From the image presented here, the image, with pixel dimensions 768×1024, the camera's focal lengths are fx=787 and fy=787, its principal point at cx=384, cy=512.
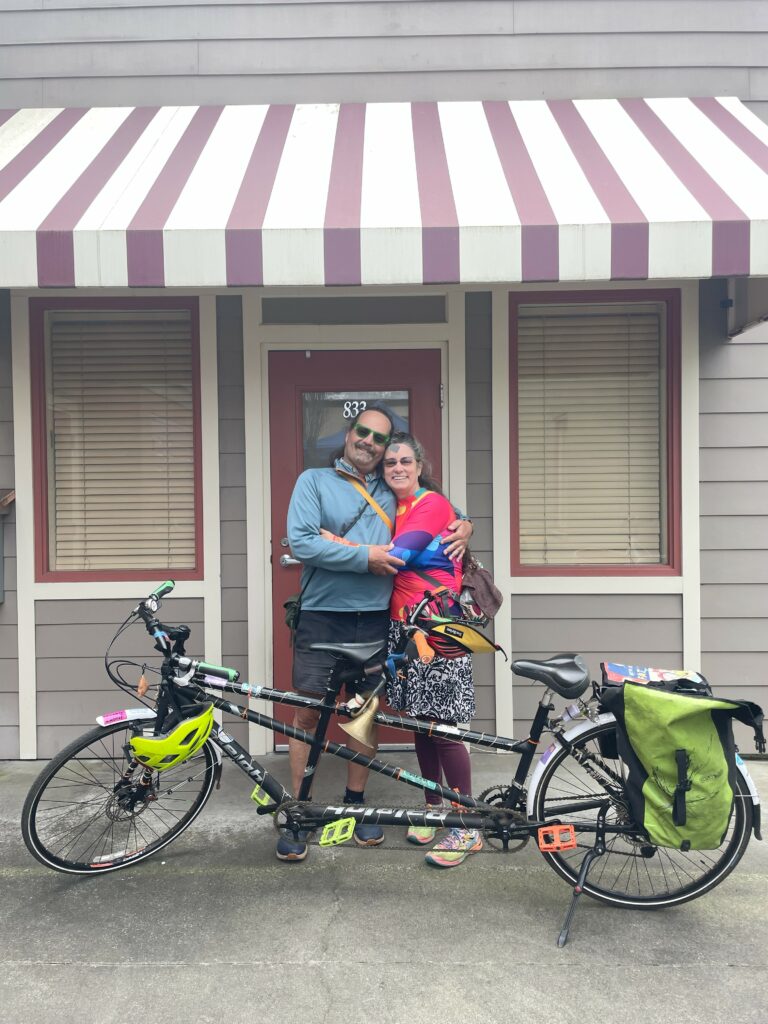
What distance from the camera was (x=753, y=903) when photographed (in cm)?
274

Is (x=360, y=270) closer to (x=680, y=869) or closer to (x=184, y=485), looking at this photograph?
(x=184, y=485)

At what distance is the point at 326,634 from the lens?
10.6 ft

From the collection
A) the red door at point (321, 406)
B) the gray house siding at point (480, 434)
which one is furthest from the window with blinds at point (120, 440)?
the gray house siding at point (480, 434)

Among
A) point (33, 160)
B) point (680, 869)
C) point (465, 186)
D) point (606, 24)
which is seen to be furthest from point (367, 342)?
point (680, 869)

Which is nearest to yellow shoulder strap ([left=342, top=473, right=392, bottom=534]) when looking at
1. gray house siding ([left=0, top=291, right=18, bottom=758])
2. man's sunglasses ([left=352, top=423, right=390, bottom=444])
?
man's sunglasses ([left=352, top=423, right=390, bottom=444])

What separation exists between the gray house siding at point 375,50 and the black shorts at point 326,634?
109 inches

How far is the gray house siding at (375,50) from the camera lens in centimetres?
411

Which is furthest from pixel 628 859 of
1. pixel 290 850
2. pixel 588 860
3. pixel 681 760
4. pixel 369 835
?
pixel 290 850

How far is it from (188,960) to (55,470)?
2596 mm

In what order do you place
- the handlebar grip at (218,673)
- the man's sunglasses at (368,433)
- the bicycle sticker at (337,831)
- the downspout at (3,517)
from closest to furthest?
the bicycle sticker at (337,831)
the handlebar grip at (218,673)
the man's sunglasses at (368,433)
the downspout at (3,517)

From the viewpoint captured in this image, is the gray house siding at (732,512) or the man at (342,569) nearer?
the man at (342,569)

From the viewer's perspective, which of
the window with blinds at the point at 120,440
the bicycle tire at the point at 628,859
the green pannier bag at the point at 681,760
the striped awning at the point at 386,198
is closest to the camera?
the green pannier bag at the point at 681,760

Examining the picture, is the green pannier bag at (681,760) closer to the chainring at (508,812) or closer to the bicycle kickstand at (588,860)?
the bicycle kickstand at (588,860)

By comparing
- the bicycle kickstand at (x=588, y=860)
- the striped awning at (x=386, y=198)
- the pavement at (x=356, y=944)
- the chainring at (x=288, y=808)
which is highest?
the striped awning at (x=386, y=198)
